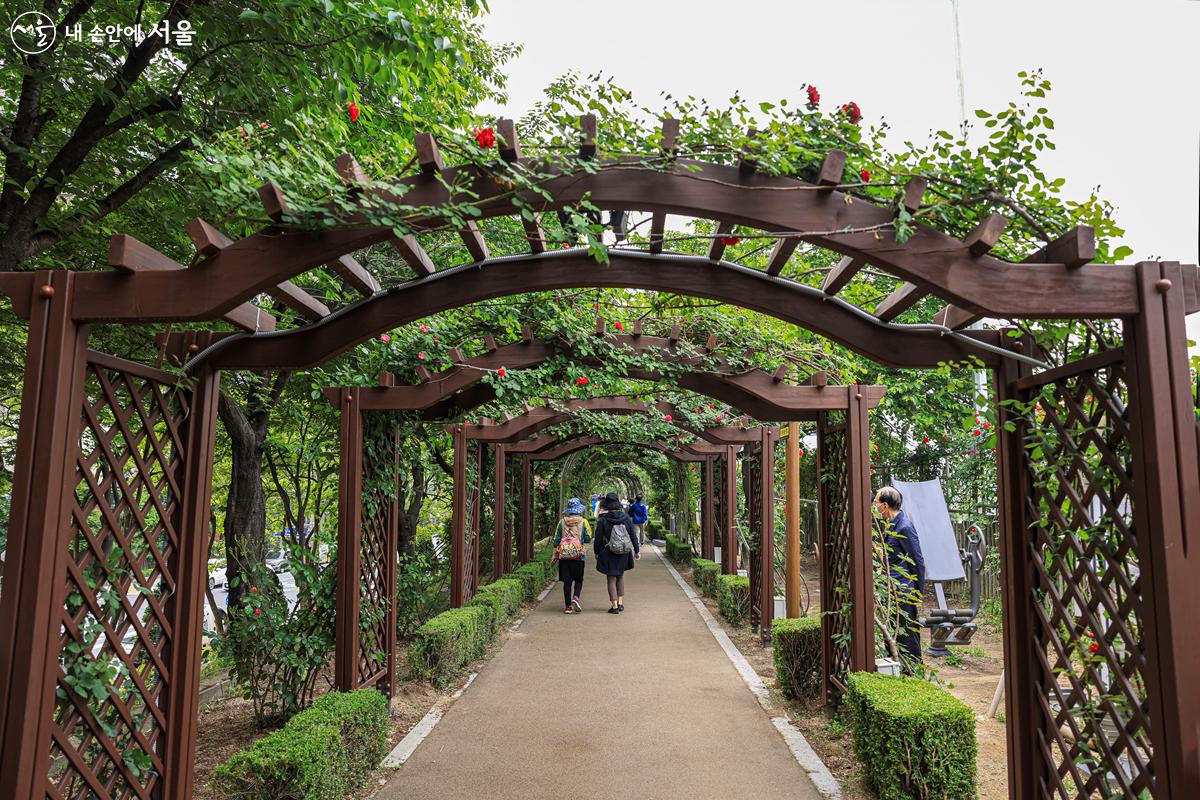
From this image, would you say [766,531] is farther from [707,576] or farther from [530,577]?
[530,577]

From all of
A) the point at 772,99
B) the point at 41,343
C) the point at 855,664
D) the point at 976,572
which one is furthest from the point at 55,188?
the point at 976,572

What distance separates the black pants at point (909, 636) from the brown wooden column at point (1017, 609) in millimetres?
2642

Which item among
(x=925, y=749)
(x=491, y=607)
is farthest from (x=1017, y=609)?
(x=491, y=607)

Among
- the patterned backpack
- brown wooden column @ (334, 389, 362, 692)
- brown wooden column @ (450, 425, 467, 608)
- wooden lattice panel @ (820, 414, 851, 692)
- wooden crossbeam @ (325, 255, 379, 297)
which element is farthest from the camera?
the patterned backpack

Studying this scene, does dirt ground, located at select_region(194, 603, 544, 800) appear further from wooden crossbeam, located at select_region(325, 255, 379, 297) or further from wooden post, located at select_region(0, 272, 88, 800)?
wooden crossbeam, located at select_region(325, 255, 379, 297)

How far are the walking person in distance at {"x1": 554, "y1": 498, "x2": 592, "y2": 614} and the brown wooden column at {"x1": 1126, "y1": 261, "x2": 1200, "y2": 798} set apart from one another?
8.43 meters

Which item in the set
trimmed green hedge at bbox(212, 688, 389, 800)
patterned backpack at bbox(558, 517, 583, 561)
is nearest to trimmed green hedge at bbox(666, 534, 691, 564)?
patterned backpack at bbox(558, 517, 583, 561)

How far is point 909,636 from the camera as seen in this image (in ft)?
19.3

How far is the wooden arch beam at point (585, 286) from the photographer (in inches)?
135

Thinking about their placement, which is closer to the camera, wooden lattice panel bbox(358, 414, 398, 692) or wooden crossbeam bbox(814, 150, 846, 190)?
wooden crossbeam bbox(814, 150, 846, 190)

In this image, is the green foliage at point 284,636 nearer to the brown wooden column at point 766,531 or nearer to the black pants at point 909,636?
the black pants at point 909,636

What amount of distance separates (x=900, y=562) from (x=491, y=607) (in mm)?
4533

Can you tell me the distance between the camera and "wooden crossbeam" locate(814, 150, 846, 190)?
2.47 m

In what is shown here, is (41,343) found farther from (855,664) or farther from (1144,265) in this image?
(855,664)
